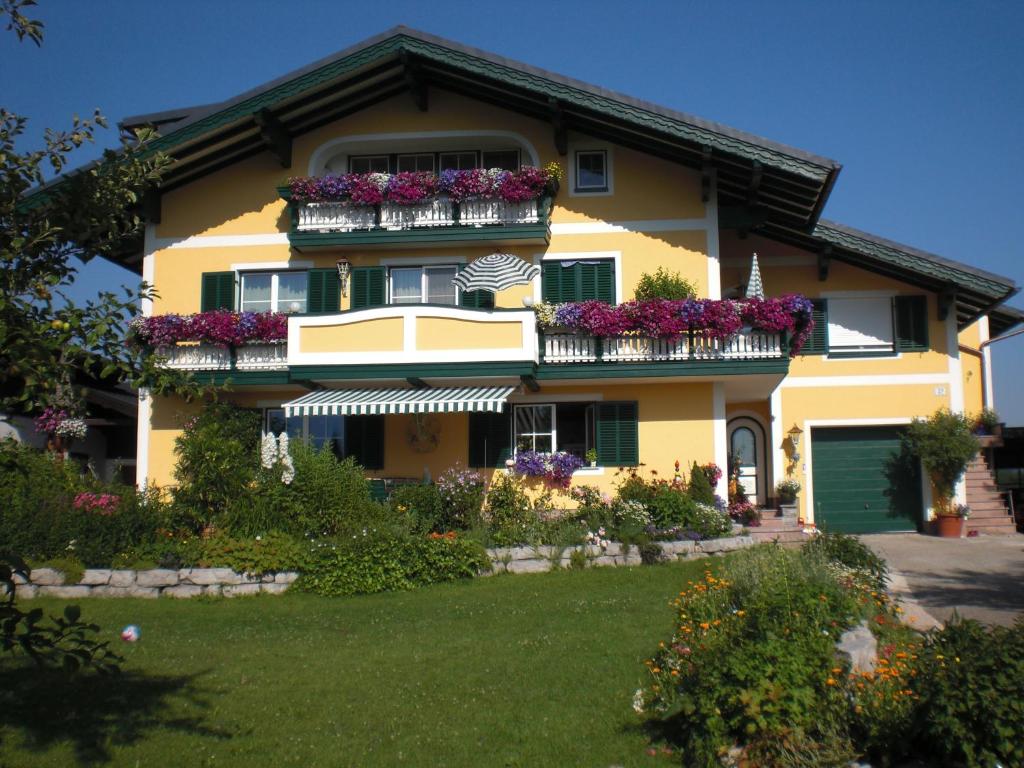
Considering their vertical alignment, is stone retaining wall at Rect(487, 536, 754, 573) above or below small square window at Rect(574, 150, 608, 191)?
below

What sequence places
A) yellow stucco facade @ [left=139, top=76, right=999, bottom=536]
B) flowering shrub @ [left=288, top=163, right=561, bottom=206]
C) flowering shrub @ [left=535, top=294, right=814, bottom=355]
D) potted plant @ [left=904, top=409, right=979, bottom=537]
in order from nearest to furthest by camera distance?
flowering shrub @ [left=535, top=294, right=814, bottom=355] < yellow stucco facade @ [left=139, top=76, right=999, bottom=536] < flowering shrub @ [left=288, top=163, right=561, bottom=206] < potted plant @ [left=904, top=409, right=979, bottom=537]

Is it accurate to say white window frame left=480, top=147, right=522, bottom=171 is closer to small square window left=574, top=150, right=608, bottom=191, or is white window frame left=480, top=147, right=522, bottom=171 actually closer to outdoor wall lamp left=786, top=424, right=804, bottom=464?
small square window left=574, top=150, right=608, bottom=191

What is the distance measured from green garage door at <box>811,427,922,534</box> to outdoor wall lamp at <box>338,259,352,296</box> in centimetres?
1110

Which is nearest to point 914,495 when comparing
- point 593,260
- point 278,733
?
point 593,260

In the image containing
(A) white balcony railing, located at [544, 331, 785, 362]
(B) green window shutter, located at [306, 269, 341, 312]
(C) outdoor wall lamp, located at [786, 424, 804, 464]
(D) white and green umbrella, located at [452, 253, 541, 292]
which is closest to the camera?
(A) white balcony railing, located at [544, 331, 785, 362]

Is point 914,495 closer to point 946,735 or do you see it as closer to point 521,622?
point 521,622

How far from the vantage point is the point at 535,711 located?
8.16 metres

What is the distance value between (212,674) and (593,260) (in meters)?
12.7

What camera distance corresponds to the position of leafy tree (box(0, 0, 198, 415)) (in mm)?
4973

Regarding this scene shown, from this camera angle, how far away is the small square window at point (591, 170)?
65.7 feet

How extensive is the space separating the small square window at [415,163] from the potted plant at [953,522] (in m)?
13.7

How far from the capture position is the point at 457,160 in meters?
20.8

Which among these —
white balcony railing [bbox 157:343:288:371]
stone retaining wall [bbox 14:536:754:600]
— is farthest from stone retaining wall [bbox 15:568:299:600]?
white balcony railing [bbox 157:343:288:371]

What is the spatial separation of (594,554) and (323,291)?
28.1ft
